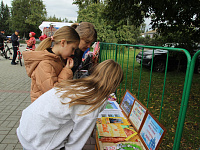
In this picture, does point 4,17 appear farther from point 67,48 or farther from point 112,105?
point 67,48

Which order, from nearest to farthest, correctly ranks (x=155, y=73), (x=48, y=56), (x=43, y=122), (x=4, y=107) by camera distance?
(x=43, y=122) → (x=48, y=56) → (x=4, y=107) → (x=155, y=73)

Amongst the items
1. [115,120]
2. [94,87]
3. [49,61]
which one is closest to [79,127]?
[94,87]

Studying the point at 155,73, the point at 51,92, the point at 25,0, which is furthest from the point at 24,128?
the point at 25,0

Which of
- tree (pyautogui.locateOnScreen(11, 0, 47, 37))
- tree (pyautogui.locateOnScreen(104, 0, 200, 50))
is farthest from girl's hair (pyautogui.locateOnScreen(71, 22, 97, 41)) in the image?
tree (pyautogui.locateOnScreen(11, 0, 47, 37))

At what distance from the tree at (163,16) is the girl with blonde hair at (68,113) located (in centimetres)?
509

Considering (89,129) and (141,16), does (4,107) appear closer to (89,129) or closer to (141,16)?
(89,129)

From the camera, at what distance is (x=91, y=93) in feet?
4.28

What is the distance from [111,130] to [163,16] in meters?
5.70

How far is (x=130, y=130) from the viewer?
195cm

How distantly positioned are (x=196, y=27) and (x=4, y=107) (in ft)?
23.6

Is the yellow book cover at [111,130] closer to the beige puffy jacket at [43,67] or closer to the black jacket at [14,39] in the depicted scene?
the beige puffy jacket at [43,67]

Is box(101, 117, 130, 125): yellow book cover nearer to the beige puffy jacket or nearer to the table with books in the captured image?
the table with books

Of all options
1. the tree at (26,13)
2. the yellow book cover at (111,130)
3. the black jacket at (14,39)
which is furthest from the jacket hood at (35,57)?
the tree at (26,13)

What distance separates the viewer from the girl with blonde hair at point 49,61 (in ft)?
5.40
